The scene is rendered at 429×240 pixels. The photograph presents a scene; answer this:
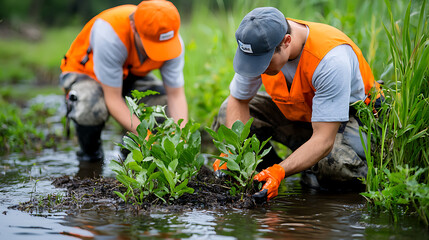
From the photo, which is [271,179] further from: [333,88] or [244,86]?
[244,86]

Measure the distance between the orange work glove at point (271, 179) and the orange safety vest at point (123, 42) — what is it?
1714 mm

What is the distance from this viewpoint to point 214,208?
269 cm

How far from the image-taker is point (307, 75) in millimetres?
2934

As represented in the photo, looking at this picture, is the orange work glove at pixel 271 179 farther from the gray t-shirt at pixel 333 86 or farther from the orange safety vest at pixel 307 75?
the orange safety vest at pixel 307 75

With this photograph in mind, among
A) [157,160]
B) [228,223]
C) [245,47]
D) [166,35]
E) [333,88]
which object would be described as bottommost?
[228,223]

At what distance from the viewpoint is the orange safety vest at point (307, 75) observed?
114 inches

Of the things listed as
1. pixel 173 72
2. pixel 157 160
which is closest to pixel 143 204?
pixel 157 160

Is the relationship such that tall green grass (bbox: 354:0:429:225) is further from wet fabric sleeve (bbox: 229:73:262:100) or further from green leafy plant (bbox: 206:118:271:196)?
wet fabric sleeve (bbox: 229:73:262:100)

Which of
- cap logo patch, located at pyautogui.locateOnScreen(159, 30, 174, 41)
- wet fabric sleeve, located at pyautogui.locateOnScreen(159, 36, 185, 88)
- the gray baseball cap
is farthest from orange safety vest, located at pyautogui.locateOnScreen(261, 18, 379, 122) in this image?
wet fabric sleeve, located at pyautogui.locateOnScreen(159, 36, 185, 88)

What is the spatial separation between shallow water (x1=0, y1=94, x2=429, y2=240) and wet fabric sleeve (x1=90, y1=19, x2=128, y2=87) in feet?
3.71

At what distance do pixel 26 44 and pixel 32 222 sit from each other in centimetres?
1673

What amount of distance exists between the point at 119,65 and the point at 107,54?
143 mm

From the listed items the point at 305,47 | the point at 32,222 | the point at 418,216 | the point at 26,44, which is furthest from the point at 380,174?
the point at 26,44

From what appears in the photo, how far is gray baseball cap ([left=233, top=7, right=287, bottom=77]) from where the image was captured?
8.79 ft
